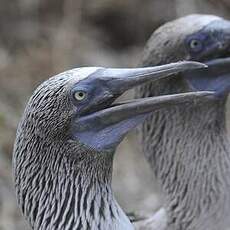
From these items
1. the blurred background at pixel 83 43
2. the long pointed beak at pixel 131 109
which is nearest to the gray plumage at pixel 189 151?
the long pointed beak at pixel 131 109

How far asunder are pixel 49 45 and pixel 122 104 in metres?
7.67

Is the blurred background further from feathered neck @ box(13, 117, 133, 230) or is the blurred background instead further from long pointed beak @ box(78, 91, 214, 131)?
long pointed beak @ box(78, 91, 214, 131)

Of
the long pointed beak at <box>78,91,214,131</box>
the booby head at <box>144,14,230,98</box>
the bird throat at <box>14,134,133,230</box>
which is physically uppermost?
the long pointed beak at <box>78,91,214,131</box>

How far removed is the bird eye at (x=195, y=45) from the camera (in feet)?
23.2

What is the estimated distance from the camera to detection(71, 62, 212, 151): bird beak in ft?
18.4

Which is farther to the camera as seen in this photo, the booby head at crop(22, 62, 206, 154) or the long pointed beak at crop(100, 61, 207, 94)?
the booby head at crop(22, 62, 206, 154)

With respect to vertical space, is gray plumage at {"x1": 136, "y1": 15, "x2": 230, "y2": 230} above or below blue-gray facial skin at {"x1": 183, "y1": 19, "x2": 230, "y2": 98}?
below

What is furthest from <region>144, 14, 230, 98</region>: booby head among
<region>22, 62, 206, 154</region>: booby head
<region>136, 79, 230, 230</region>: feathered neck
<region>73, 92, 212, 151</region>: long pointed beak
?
<region>22, 62, 206, 154</region>: booby head

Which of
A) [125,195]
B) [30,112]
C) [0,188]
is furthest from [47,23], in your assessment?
[30,112]

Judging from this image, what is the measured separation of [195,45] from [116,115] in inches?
62.9

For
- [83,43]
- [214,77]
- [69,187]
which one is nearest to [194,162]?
[214,77]

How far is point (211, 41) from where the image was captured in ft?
23.1

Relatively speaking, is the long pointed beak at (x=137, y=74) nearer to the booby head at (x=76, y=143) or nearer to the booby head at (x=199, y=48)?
the booby head at (x=76, y=143)

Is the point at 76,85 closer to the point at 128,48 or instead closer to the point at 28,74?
the point at 28,74
